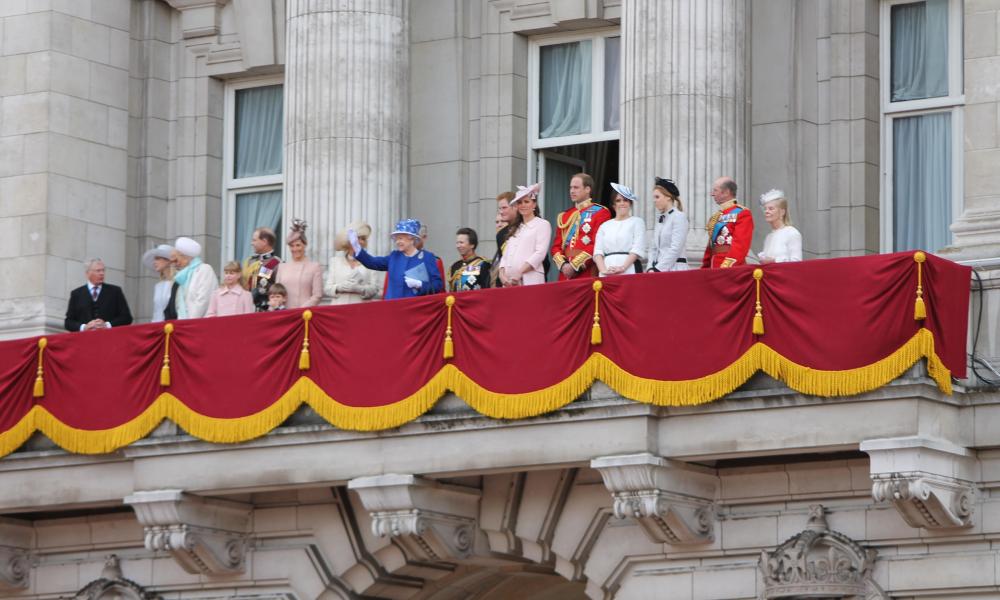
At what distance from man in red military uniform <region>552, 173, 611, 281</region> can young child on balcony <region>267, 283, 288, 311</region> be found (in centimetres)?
373

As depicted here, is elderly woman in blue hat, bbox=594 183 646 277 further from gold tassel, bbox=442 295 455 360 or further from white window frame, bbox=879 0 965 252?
white window frame, bbox=879 0 965 252

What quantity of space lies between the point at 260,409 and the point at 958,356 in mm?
8260

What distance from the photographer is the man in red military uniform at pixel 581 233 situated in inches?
1261

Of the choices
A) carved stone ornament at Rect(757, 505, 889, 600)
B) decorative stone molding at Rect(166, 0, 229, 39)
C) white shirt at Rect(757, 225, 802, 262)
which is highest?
decorative stone molding at Rect(166, 0, 229, 39)

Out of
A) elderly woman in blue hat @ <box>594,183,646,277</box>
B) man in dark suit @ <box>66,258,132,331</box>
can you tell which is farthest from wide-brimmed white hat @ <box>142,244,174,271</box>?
elderly woman in blue hat @ <box>594,183,646,277</box>

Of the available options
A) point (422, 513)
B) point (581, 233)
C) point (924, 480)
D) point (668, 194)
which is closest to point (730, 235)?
point (668, 194)

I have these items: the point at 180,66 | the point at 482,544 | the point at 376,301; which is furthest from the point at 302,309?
the point at 180,66

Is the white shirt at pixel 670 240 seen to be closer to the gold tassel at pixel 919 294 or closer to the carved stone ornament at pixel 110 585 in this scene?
the gold tassel at pixel 919 294

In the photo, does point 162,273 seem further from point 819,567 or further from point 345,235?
point 819,567

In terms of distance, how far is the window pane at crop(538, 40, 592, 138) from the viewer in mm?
37906

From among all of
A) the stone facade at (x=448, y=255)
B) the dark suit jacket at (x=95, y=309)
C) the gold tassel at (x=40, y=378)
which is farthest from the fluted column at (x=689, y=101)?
the gold tassel at (x=40, y=378)

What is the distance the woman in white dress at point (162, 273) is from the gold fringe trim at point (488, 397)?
2009 millimetres

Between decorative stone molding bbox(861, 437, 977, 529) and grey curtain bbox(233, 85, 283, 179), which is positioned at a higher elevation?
grey curtain bbox(233, 85, 283, 179)

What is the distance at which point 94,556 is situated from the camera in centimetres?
3638
